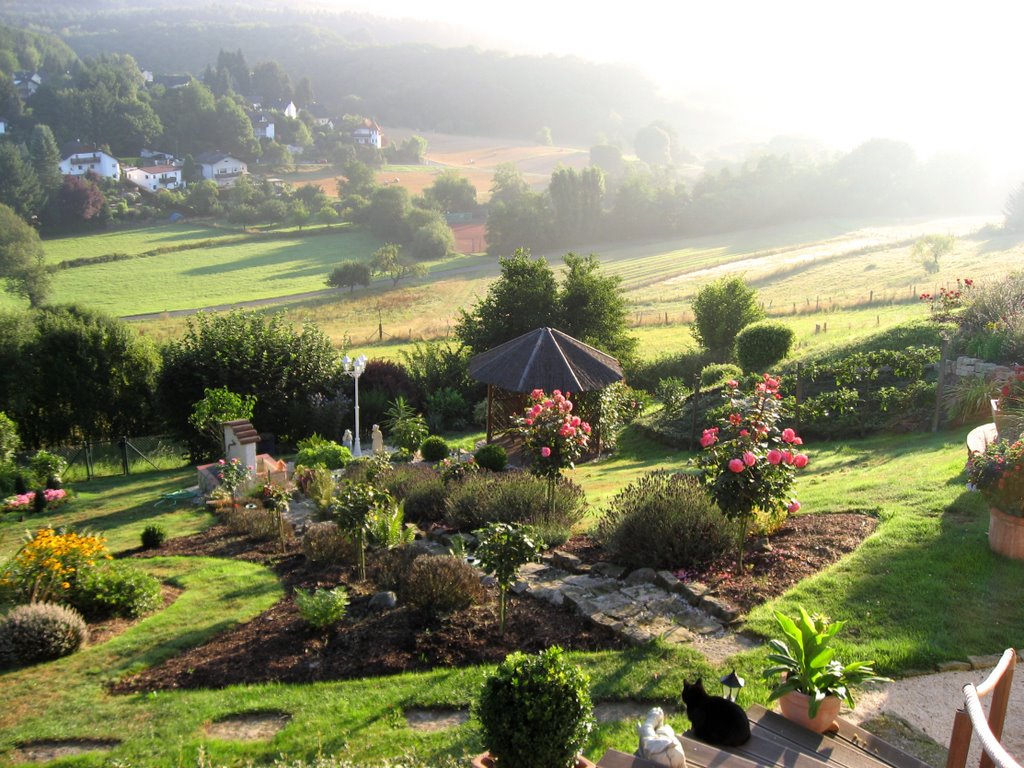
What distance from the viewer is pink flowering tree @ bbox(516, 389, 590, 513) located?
31.1 feet

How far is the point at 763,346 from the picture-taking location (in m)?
20.3

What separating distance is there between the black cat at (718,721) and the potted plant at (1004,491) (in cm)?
395

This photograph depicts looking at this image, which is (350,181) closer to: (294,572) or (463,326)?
(463,326)

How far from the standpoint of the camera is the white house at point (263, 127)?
121812mm

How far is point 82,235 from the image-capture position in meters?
70.5

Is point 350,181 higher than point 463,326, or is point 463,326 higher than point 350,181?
point 350,181

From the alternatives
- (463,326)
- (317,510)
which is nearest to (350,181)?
(463,326)

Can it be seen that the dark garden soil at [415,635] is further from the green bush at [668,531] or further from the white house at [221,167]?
the white house at [221,167]

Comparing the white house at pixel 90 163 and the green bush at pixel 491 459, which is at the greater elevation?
the white house at pixel 90 163

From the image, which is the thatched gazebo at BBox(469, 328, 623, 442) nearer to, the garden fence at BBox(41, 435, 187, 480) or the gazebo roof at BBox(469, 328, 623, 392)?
the gazebo roof at BBox(469, 328, 623, 392)

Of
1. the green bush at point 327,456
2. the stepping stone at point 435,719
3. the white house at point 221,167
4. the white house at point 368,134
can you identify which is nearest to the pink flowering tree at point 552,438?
the stepping stone at point 435,719

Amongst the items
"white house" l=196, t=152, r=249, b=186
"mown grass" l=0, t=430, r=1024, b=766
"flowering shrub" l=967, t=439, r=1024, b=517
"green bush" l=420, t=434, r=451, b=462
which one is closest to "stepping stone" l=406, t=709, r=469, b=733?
"mown grass" l=0, t=430, r=1024, b=766

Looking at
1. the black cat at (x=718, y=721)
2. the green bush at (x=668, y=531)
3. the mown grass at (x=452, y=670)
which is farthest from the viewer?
the green bush at (x=668, y=531)

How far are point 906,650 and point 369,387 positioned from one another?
18.2 metres
